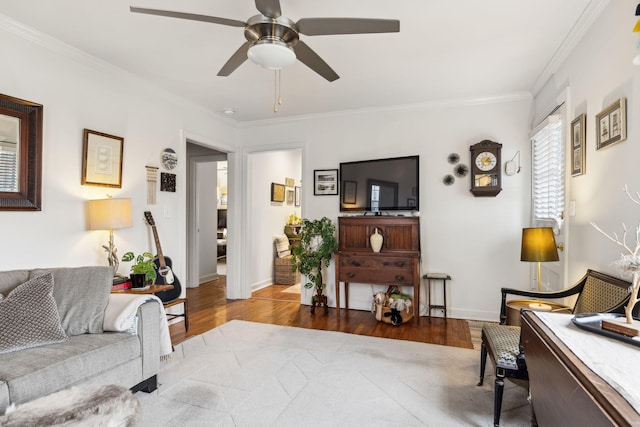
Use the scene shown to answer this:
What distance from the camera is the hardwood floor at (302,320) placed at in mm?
3482

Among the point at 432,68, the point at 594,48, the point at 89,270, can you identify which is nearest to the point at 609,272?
the point at 594,48

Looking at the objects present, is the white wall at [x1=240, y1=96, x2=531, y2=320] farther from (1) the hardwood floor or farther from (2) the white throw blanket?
(2) the white throw blanket

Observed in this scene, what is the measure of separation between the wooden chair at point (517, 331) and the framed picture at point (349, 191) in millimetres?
2413

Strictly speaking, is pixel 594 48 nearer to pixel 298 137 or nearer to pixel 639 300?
pixel 639 300

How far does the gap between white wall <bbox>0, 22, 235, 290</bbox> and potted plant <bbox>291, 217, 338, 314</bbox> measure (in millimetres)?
1571

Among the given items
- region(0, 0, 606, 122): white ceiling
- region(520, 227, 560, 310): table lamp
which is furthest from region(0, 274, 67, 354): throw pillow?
region(520, 227, 560, 310): table lamp

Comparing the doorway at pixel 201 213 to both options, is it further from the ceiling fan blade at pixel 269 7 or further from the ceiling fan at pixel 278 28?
the ceiling fan blade at pixel 269 7

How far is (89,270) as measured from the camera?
240cm

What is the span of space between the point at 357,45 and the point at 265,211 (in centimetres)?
354

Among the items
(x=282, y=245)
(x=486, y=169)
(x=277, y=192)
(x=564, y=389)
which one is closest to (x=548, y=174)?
(x=486, y=169)

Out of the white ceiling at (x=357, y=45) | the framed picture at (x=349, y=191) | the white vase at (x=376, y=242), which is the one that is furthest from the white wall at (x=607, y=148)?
the framed picture at (x=349, y=191)

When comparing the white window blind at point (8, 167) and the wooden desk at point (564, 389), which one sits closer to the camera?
the wooden desk at point (564, 389)

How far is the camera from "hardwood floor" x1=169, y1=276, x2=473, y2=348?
11.4 feet

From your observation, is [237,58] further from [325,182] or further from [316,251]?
[316,251]
